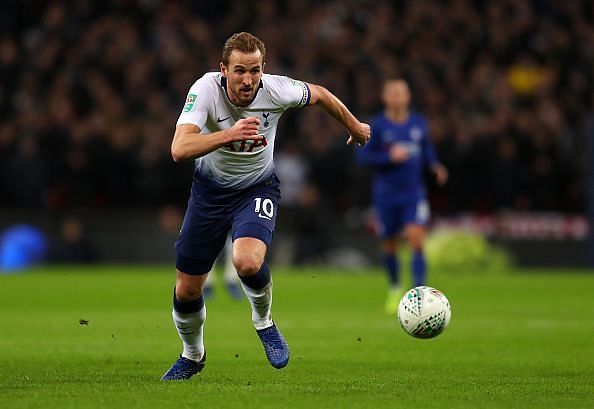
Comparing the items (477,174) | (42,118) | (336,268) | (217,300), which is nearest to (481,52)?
(477,174)

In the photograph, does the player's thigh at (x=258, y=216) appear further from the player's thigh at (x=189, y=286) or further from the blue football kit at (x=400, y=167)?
the blue football kit at (x=400, y=167)

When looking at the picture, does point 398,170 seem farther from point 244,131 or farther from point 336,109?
point 244,131

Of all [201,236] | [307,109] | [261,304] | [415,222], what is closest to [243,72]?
[201,236]

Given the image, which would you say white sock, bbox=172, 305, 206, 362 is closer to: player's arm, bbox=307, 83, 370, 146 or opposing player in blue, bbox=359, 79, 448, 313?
player's arm, bbox=307, 83, 370, 146

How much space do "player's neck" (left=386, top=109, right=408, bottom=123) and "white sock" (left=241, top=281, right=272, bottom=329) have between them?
7020 mm

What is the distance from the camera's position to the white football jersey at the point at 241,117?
7.79 meters

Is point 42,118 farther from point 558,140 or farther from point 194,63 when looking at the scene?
point 558,140

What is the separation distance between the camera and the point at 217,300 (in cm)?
1605

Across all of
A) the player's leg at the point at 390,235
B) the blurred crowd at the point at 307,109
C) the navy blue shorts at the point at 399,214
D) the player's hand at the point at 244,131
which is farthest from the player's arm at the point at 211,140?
the blurred crowd at the point at 307,109

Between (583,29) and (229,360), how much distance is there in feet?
56.2

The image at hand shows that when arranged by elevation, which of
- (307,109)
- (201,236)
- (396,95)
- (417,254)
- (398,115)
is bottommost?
(417,254)

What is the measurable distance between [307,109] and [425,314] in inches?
557

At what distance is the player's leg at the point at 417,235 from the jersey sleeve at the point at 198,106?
694 cm

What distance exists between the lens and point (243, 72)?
24.9 feet
